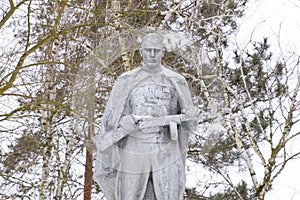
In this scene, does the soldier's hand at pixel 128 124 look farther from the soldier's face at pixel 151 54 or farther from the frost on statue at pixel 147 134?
the soldier's face at pixel 151 54

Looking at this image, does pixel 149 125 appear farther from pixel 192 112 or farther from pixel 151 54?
pixel 151 54

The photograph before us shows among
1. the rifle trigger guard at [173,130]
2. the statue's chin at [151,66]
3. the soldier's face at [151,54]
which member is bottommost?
the rifle trigger guard at [173,130]

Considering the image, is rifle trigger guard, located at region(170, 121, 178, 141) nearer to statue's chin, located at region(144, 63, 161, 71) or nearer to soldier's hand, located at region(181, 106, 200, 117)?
soldier's hand, located at region(181, 106, 200, 117)

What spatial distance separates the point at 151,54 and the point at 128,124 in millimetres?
695

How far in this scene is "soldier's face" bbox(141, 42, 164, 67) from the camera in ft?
20.2

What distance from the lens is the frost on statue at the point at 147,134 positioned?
5984mm

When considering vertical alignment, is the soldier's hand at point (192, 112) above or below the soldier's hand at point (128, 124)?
above

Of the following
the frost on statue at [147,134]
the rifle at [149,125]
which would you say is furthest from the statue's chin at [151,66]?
the rifle at [149,125]

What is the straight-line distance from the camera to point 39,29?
13.9 metres

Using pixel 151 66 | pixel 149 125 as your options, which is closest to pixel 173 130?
pixel 149 125

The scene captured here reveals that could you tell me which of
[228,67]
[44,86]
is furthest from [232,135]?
[44,86]

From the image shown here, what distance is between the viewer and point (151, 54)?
617cm

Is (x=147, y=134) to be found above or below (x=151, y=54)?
below

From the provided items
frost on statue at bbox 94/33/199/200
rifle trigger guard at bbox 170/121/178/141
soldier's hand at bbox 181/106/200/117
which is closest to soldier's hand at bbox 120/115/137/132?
frost on statue at bbox 94/33/199/200
